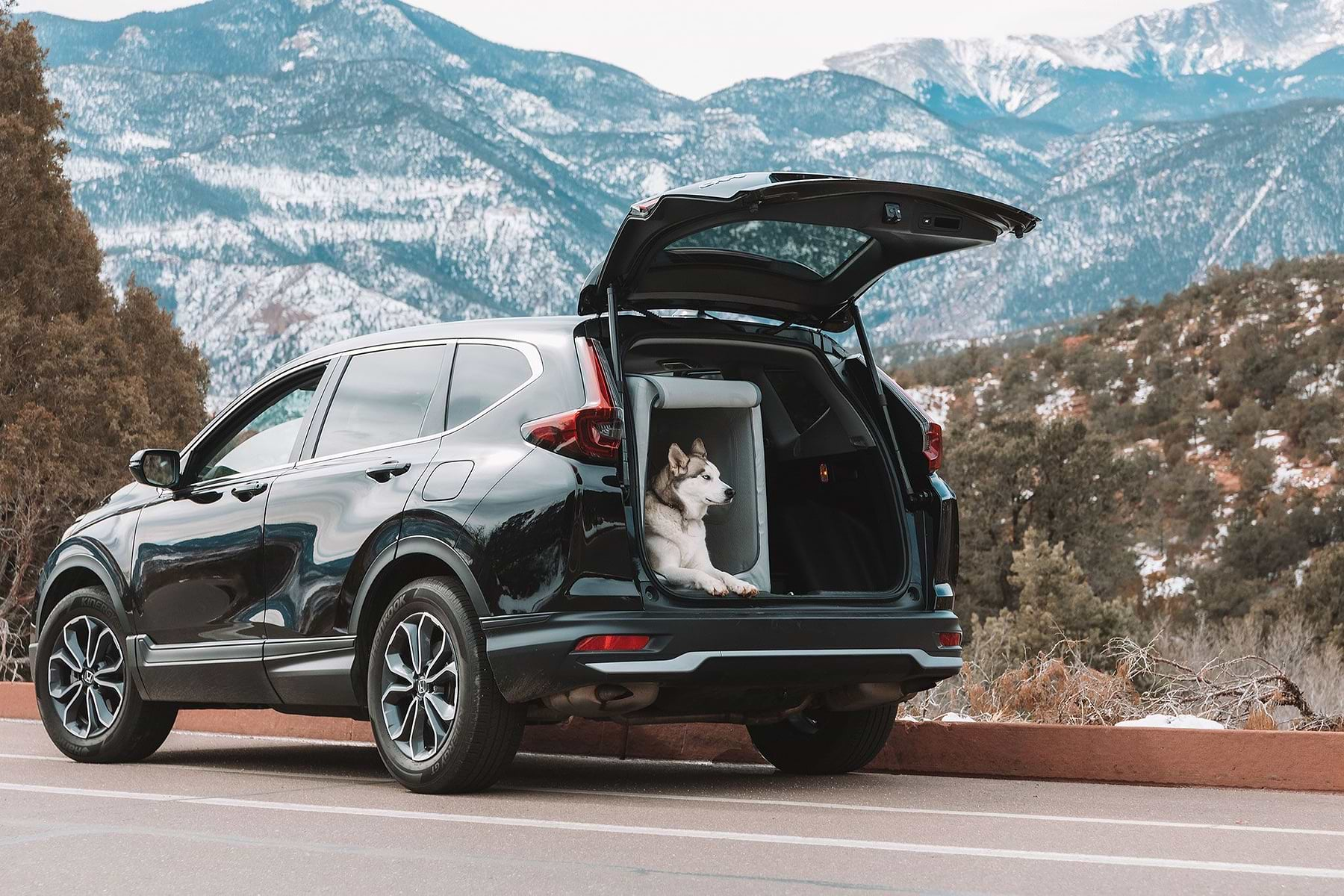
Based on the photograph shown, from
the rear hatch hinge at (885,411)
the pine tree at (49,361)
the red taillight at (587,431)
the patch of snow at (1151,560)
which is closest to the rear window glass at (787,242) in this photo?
the rear hatch hinge at (885,411)

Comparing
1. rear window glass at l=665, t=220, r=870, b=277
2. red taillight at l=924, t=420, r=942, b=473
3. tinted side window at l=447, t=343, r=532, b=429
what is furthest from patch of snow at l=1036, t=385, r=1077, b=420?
tinted side window at l=447, t=343, r=532, b=429

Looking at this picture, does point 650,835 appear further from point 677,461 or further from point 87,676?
point 87,676

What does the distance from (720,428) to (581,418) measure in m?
1.20

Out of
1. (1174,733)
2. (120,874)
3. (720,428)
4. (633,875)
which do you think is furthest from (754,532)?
(120,874)

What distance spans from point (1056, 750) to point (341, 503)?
3.44 meters

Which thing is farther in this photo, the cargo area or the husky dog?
the cargo area

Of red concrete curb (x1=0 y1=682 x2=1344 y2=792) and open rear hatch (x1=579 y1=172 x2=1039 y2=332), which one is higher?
open rear hatch (x1=579 y1=172 x2=1039 y2=332)

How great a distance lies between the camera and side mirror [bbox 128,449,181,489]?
813 cm

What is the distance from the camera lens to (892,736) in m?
8.09

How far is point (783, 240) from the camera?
7273mm

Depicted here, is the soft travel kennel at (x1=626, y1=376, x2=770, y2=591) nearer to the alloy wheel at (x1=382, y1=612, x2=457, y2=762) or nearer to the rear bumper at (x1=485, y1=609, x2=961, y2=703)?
the rear bumper at (x1=485, y1=609, x2=961, y2=703)

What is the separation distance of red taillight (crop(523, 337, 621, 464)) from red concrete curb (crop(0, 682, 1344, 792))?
254 centimetres

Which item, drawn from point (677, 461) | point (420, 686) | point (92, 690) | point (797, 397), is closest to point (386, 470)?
point (420, 686)

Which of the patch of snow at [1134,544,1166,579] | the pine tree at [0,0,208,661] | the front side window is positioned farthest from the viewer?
the patch of snow at [1134,544,1166,579]
